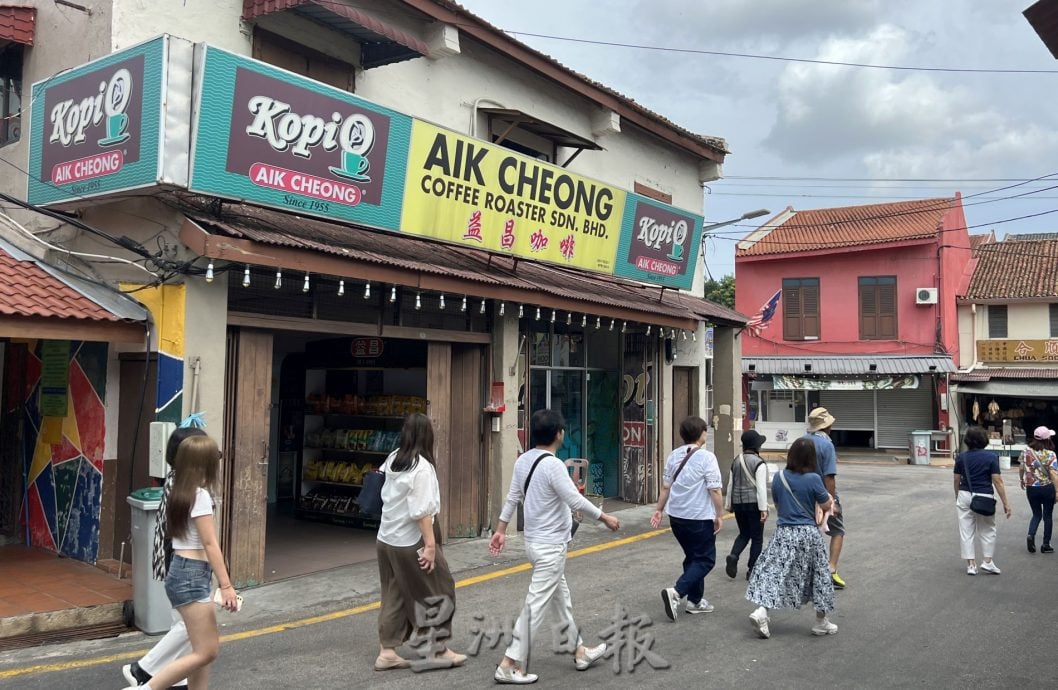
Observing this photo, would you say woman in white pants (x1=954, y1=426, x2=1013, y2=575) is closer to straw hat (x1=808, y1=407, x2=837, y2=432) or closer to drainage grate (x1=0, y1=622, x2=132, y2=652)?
straw hat (x1=808, y1=407, x2=837, y2=432)

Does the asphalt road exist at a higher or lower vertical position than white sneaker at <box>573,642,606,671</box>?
lower

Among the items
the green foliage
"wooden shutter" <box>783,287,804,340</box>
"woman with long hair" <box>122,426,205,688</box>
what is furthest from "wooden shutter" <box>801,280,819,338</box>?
"woman with long hair" <box>122,426,205,688</box>

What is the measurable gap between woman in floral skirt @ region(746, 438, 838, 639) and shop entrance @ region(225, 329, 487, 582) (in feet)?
15.0

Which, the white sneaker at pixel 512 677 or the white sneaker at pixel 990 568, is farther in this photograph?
the white sneaker at pixel 990 568

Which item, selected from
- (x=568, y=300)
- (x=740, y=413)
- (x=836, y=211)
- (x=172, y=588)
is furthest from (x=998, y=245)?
(x=172, y=588)

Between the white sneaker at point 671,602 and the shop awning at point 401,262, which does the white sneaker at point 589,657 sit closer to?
the white sneaker at point 671,602

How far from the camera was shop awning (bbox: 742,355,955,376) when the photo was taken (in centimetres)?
2561

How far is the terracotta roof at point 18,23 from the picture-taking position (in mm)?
8797

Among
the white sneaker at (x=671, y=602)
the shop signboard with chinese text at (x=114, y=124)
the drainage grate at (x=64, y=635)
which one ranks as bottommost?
the drainage grate at (x=64, y=635)

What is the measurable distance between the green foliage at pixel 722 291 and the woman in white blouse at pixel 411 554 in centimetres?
3904

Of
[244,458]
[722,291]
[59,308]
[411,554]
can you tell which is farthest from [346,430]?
[722,291]

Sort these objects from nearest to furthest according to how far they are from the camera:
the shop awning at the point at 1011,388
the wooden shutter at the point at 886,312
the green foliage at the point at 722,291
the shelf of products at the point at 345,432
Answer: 1. the shelf of products at the point at 345,432
2. the shop awning at the point at 1011,388
3. the wooden shutter at the point at 886,312
4. the green foliage at the point at 722,291

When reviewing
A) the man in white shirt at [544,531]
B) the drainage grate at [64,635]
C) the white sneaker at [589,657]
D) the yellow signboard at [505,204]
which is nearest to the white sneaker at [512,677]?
the man in white shirt at [544,531]

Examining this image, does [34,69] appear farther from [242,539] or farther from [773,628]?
[773,628]
